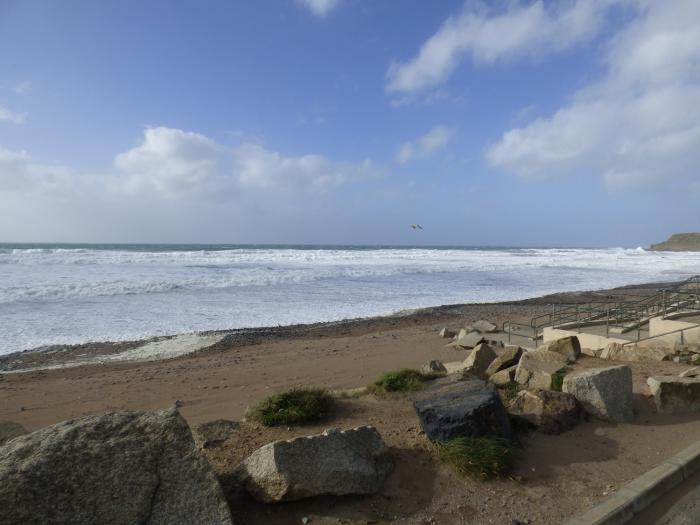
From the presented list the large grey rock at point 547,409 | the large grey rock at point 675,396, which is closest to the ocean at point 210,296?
the large grey rock at point 547,409

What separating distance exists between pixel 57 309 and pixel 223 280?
34.8ft

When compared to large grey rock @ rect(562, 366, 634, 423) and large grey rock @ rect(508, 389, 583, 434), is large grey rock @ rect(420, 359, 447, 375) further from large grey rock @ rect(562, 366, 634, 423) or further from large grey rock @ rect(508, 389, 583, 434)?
large grey rock @ rect(562, 366, 634, 423)

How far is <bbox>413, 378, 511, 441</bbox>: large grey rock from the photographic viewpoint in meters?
4.54

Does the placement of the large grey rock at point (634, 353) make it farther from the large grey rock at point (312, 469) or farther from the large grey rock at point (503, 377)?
the large grey rock at point (312, 469)

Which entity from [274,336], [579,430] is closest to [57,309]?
[274,336]

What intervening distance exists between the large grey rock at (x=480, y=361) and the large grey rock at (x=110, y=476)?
5.30m

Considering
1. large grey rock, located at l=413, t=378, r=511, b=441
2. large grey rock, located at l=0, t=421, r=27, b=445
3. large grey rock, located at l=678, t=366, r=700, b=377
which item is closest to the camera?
large grey rock, located at l=0, t=421, r=27, b=445

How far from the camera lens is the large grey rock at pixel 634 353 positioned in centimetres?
819

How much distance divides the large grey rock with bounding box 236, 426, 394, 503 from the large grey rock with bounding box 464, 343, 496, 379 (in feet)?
12.7

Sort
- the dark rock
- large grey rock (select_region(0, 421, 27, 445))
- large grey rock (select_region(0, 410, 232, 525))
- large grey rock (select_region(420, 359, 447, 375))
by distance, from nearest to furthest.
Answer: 1. large grey rock (select_region(0, 410, 232, 525))
2. large grey rock (select_region(0, 421, 27, 445))
3. the dark rock
4. large grey rock (select_region(420, 359, 447, 375))

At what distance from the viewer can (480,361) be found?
784 cm

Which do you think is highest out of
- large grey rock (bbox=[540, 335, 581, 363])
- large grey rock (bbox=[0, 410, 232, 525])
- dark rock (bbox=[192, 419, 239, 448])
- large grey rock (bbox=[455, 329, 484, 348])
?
large grey rock (bbox=[0, 410, 232, 525])

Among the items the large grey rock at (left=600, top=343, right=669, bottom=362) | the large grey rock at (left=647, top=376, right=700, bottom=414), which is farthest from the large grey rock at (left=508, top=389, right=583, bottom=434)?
the large grey rock at (left=600, top=343, right=669, bottom=362)

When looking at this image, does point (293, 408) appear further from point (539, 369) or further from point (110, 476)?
point (539, 369)
